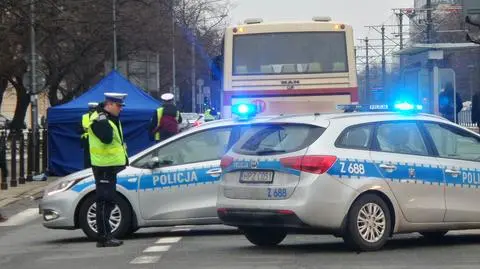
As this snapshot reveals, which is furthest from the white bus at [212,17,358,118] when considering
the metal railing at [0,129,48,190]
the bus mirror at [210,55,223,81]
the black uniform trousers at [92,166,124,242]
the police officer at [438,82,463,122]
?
the black uniform trousers at [92,166,124,242]

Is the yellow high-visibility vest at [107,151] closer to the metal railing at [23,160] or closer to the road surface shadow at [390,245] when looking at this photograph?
the road surface shadow at [390,245]

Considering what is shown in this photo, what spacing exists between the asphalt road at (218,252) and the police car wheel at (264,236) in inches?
4.4

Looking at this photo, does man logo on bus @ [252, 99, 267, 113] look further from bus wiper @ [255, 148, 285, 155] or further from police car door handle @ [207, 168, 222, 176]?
bus wiper @ [255, 148, 285, 155]

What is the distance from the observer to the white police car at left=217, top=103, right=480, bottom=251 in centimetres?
973

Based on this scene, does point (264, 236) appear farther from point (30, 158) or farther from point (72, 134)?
point (30, 158)

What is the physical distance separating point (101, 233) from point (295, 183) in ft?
9.01

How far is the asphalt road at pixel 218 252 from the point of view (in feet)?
31.1

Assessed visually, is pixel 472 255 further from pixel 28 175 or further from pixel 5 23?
pixel 5 23

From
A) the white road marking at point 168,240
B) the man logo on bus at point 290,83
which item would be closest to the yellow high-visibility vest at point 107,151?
the white road marking at point 168,240

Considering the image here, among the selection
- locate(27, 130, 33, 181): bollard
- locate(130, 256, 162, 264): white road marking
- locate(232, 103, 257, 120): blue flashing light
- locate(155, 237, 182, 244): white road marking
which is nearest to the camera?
locate(130, 256, 162, 264): white road marking

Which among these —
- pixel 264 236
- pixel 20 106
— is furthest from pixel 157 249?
pixel 20 106

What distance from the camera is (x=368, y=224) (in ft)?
32.5

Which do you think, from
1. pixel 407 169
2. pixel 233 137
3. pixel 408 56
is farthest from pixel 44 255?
pixel 408 56

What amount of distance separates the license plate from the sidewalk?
27.1 feet
